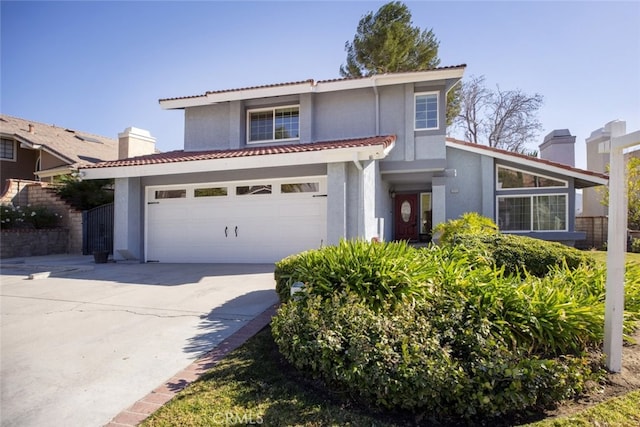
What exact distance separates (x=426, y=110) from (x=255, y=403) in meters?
11.3

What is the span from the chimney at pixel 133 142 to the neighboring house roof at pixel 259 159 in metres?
5.94

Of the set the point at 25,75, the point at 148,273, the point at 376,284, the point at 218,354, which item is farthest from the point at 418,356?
the point at 25,75

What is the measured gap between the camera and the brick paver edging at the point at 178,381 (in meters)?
3.03

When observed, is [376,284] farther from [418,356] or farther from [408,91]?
[408,91]

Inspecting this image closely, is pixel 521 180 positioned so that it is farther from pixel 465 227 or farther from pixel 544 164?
pixel 465 227

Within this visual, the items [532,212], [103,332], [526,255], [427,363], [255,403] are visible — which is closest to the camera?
[427,363]

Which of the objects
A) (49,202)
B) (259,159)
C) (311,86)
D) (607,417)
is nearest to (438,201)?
(311,86)

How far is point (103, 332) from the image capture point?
200 inches

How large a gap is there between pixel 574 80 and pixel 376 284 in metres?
11.3

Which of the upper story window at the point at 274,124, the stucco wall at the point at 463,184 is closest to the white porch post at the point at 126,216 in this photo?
the upper story window at the point at 274,124

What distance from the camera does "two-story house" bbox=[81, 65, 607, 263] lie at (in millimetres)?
10398

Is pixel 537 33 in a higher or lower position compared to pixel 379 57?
lower

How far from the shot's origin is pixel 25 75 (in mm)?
10383

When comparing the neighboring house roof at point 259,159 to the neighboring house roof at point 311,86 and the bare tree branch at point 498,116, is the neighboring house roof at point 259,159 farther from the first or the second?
the bare tree branch at point 498,116
